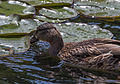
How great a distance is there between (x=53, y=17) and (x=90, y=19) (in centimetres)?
127

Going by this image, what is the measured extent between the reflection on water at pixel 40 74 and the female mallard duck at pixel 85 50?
0.75 feet

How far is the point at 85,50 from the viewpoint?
8.05m

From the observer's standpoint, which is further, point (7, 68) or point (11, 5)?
point (11, 5)

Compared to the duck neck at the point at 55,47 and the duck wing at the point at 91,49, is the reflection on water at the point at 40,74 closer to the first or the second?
the duck wing at the point at 91,49

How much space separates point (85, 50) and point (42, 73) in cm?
132

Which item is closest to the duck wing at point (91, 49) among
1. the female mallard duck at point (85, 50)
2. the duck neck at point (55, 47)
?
the female mallard duck at point (85, 50)

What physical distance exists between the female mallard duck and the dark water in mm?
208

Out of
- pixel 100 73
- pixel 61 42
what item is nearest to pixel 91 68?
pixel 100 73

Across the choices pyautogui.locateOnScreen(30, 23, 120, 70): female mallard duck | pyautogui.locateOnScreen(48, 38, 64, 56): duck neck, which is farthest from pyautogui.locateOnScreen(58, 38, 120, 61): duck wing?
pyautogui.locateOnScreen(48, 38, 64, 56): duck neck

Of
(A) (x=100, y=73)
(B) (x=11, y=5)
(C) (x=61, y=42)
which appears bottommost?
(A) (x=100, y=73)

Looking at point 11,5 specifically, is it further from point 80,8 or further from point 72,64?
point 72,64

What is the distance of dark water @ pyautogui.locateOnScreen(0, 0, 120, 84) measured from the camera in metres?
7.12

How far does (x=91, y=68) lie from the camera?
802 centimetres

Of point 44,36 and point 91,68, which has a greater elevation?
point 44,36
